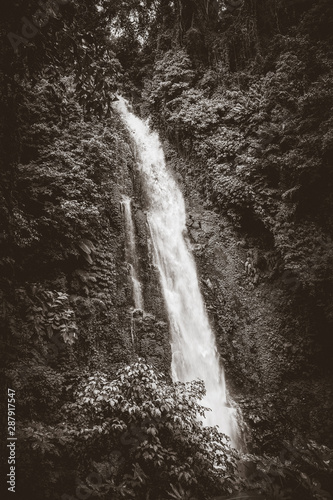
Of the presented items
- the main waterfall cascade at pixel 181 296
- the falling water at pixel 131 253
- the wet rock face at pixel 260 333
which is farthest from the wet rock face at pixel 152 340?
the wet rock face at pixel 260 333

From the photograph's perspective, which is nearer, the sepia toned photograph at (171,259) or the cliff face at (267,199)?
the sepia toned photograph at (171,259)

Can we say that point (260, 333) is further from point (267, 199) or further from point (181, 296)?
point (267, 199)

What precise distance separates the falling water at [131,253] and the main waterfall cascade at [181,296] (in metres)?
0.69

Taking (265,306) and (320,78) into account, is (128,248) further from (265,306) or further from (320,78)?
(320,78)

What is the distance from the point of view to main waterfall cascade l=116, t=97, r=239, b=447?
780 cm

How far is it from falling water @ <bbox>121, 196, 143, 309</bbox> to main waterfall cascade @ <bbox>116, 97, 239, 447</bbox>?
69 cm

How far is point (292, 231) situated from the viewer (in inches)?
340

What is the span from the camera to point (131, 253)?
8695 millimetres

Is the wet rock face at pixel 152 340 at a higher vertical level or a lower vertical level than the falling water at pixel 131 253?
lower

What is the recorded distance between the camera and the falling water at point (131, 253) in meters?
8.18

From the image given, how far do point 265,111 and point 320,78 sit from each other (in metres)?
1.83

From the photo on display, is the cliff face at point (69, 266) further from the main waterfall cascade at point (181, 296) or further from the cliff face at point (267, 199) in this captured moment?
the cliff face at point (267, 199)

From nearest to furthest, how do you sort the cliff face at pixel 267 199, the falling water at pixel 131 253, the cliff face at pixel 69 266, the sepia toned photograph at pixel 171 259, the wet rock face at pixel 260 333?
the sepia toned photograph at pixel 171 259
the cliff face at pixel 69 266
the wet rock face at pixel 260 333
the cliff face at pixel 267 199
the falling water at pixel 131 253

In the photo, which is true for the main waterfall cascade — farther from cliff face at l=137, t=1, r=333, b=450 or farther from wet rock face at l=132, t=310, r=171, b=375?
cliff face at l=137, t=1, r=333, b=450
